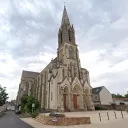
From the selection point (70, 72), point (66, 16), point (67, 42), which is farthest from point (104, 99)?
point (66, 16)

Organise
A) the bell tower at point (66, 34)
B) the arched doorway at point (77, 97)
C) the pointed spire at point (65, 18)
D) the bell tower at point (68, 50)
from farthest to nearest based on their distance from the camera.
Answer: the pointed spire at point (65, 18)
the bell tower at point (66, 34)
the bell tower at point (68, 50)
the arched doorway at point (77, 97)

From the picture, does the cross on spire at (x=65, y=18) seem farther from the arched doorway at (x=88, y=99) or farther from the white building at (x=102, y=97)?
the white building at (x=102, y=97)

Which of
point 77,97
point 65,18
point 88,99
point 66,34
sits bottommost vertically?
point 88,99

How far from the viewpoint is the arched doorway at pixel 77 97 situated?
29709mm

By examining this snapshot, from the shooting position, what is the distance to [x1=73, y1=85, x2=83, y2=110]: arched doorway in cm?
2971

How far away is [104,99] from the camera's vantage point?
41.4m

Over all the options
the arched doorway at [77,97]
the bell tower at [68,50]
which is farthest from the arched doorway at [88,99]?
the bell tower at [68,50]

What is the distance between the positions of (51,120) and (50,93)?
66.3 ft

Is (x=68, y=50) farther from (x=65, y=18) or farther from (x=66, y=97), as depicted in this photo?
(x=65, y=18)

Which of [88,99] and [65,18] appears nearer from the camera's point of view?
[88,99]

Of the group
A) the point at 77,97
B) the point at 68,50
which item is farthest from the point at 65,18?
the point at 77,97

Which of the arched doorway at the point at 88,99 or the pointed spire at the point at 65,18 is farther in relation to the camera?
the pointed spire at the point at 65,18

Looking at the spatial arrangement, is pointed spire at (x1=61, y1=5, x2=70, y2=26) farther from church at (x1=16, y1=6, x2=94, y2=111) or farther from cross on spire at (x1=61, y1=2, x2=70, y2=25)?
church at (x1=16, y1=6, x2=94, y2=111)

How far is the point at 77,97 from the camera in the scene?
30.7 meters
